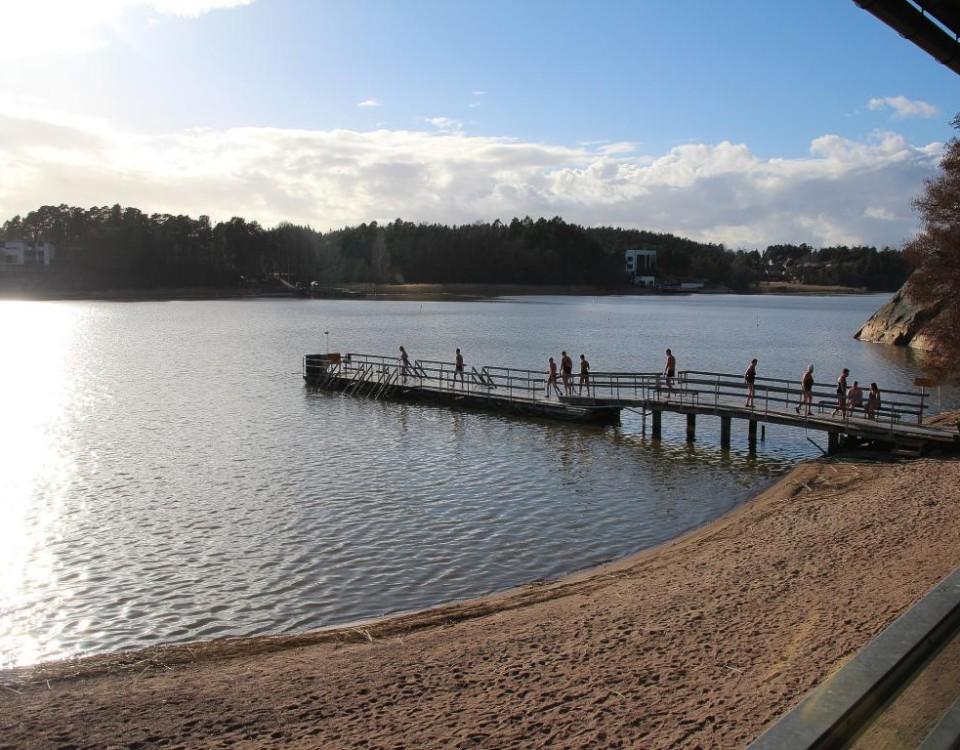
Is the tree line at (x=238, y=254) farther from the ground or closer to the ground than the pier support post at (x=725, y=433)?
farther from the ground

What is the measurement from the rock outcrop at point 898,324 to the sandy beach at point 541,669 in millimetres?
57088

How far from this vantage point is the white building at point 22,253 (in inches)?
6914

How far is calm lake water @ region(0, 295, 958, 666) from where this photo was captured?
14.5 meters

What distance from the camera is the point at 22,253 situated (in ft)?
581

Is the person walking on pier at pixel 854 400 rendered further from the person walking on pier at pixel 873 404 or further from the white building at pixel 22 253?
the white building at pixel 22 253

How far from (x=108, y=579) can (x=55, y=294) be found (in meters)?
169

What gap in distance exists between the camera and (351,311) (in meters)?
128

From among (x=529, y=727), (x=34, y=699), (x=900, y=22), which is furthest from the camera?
(x=900, y=22)

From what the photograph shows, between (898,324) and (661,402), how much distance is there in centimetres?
5031

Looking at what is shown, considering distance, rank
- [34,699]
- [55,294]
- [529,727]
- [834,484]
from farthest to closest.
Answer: [55,294] < [834,484] < [34,699] < [529,727]

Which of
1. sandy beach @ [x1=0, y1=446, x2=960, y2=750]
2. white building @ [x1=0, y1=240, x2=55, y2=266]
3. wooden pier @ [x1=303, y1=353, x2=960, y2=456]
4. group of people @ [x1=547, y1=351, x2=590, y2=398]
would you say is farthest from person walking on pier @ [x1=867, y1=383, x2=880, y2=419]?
white building @ [x1=0, y1=240, x2=55, y2=266]

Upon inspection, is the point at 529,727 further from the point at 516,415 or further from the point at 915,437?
the point at 516,415

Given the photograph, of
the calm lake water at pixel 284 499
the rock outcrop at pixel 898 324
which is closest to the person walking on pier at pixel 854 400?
the calm lake water at pixel 284 499

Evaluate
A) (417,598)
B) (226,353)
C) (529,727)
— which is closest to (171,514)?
(417,598)
